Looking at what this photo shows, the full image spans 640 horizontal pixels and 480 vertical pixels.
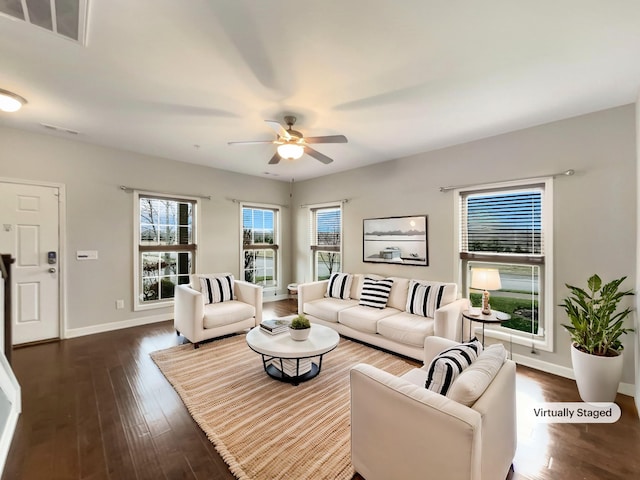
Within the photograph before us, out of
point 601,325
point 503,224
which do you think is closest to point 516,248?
point 503,224

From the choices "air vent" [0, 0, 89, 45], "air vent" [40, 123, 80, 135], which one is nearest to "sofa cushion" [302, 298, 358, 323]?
"air vent" [0, 0, 89, 45]

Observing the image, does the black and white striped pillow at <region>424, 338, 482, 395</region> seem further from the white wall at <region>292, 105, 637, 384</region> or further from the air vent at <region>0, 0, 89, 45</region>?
the air vent at <region>0, 0, 89, 45</region>

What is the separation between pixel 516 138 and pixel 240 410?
393 cm

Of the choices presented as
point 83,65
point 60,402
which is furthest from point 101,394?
point 83,65

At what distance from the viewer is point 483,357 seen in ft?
5.22

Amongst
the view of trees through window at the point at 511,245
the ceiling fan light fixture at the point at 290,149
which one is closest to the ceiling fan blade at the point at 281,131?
the ceiling fan light fixture at the point at 290,149

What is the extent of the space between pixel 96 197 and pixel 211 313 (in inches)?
94.5

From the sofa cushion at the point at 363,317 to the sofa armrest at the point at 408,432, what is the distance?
1.83 m

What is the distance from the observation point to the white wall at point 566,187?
253 centimetres

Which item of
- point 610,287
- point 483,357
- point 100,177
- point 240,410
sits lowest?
point 240,410

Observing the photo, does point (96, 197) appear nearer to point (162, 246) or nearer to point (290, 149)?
point (162, 246)

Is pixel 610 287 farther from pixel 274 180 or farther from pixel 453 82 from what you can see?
pixel 274 180

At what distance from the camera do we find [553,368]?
286 centimetres

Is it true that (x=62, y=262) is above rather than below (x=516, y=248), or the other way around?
below
